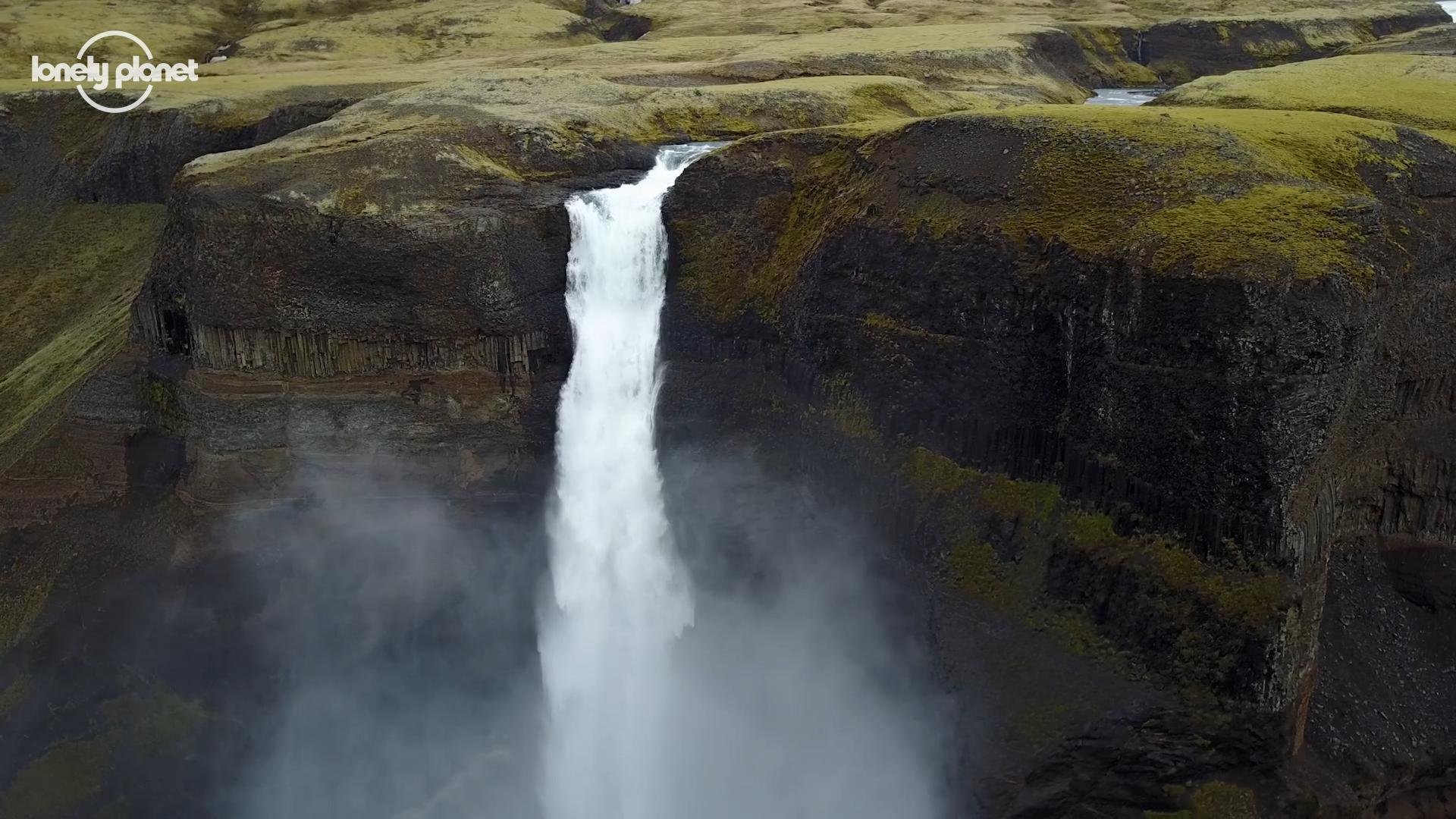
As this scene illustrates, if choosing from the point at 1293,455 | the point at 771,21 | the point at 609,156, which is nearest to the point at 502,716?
the point at 609,156

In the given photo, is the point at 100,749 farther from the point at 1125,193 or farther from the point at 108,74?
the point at 108,74

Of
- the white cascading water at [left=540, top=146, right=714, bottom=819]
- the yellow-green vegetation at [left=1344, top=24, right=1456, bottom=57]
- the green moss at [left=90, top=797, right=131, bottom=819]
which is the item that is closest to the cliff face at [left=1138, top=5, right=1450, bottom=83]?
the yellow-green vegetation at [left=1344, top=24, right=1456, bottom=57]

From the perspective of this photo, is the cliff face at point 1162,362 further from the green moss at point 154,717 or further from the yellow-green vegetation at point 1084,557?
the green moss at point 154,717

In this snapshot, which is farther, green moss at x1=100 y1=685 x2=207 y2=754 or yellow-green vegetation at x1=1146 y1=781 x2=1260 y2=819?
green moss at x1=100 y1=685 x2=207 y2=754

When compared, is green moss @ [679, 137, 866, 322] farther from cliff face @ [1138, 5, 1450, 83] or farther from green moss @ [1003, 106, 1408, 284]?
cliff face @ [1138, 5, 1450, 83]

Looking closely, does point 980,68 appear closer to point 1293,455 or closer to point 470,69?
point 470,69

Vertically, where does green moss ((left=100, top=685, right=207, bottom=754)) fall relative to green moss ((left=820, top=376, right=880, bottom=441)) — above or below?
below

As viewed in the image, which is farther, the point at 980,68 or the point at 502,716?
the point at 980,68
